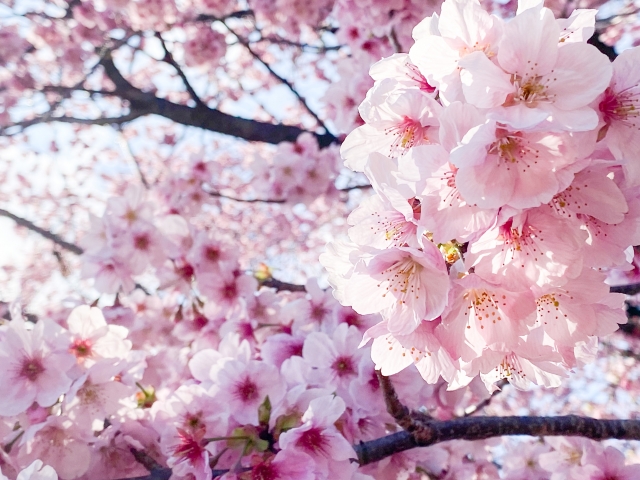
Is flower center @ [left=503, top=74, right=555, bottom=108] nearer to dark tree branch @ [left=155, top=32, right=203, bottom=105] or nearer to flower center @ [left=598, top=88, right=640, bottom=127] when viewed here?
flower center @ [left=598, top=88, right=640, bottom=127]

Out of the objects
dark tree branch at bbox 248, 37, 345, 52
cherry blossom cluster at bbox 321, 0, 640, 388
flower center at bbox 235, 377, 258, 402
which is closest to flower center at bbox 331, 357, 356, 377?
flower center at bbox 235, 377, 258, 402

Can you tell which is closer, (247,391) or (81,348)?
(247,391)

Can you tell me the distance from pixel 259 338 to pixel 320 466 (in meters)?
1.21

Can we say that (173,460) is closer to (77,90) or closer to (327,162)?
(327,162)

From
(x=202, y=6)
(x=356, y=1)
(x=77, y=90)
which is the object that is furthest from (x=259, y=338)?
(x=202, y=6)

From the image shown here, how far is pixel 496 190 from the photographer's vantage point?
0.81 meters

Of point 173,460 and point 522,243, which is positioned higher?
point 522,243

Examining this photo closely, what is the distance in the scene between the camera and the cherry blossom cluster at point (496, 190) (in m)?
0.79

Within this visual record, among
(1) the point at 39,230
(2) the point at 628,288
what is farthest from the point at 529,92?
(1) the point at 39,230

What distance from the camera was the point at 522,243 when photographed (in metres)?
0.83

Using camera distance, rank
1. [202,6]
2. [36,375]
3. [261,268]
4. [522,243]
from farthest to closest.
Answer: [202,6] → [261,268] → [36,375] → [522,243]

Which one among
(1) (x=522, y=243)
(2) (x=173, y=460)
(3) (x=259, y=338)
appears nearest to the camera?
(1) (x=522, y=243)

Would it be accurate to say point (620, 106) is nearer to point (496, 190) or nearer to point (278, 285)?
point (496, 190)

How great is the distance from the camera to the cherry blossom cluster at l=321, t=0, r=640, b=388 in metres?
0.79
